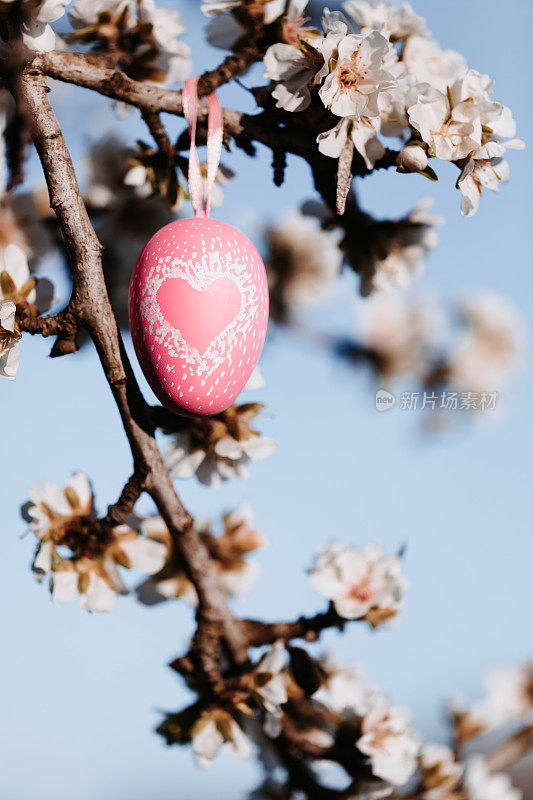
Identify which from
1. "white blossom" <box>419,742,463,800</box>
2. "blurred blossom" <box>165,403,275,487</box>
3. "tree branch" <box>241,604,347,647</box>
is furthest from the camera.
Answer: "white blossom" <box>419,742,463,800</box>

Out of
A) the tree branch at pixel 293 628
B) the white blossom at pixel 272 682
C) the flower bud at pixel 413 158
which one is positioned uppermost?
the flower bud at pixel 413 158

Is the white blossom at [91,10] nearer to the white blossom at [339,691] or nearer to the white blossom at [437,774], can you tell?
the white blossom at [339,691]

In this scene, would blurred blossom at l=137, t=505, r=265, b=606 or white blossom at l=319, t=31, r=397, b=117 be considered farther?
blurred blossom at l=137, t=505, r=265, b=606

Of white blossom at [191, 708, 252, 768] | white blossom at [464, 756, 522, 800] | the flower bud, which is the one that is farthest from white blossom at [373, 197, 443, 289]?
white blossom at [464, 756, 522, 800]

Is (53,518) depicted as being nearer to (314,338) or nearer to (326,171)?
(326,171)

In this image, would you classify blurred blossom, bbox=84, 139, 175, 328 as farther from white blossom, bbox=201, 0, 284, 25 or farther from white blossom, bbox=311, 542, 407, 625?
white blossom, bbox=311, 542, 407, 625

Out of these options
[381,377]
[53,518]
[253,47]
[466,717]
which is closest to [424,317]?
[381,377]

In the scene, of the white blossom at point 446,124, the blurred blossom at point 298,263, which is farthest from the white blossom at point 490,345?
the white blossom at point 446,124
